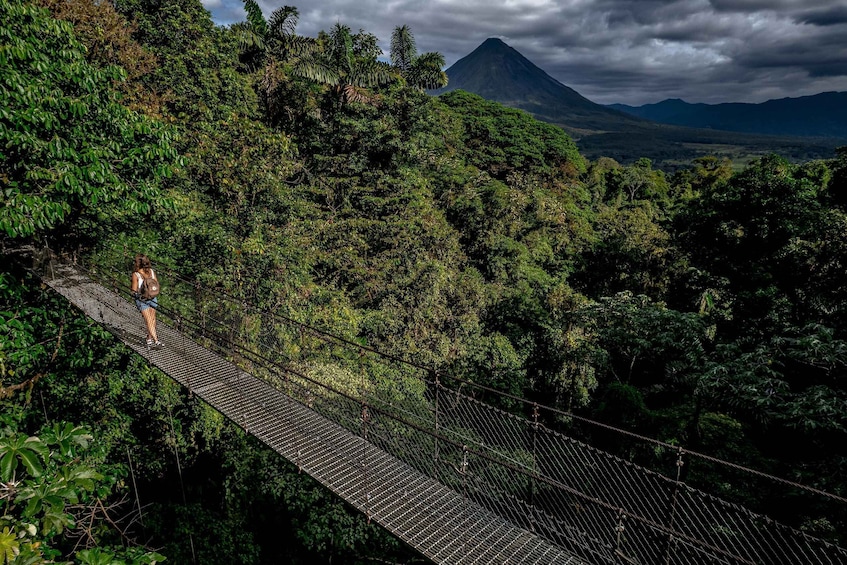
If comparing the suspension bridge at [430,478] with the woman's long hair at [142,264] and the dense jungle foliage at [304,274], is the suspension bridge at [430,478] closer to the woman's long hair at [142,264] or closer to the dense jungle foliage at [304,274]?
the woman's long hair at [142,264]

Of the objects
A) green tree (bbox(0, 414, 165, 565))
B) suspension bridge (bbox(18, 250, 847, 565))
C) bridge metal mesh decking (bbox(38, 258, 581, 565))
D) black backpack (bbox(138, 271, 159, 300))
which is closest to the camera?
green tree (bbox(0, 414, 165, 565))

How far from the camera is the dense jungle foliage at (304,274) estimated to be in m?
4.58

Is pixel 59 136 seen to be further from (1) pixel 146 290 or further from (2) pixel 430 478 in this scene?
(2) pixel 430 478

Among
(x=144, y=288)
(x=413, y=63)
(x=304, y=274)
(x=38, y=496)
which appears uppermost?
(x=413, y=63)

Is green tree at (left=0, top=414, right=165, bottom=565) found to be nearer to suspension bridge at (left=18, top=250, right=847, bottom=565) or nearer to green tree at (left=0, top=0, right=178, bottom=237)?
suspension bridge at (left=18, top=250, right=847, bottom=565)

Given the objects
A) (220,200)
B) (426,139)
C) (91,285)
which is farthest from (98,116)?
(426,139)

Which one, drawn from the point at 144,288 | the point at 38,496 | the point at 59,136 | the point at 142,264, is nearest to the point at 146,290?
the point at 144,288

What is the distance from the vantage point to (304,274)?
10266 mm

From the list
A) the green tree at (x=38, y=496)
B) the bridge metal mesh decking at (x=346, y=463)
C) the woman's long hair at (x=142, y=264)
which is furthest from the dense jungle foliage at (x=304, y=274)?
the bridge metal mesh decking at (x=346, y=463)

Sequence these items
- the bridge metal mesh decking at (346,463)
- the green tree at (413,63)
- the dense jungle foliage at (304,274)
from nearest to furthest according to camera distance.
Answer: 1. the bridge metal mesh decking at (346,463)
2. the dense jungle foliage at (304,274)
3. the green tree at (413,63)

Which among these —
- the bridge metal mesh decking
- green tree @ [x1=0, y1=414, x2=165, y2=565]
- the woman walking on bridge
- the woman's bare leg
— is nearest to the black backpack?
the woman walking on bridge

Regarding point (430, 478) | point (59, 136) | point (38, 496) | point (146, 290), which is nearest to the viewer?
point (38, 496)

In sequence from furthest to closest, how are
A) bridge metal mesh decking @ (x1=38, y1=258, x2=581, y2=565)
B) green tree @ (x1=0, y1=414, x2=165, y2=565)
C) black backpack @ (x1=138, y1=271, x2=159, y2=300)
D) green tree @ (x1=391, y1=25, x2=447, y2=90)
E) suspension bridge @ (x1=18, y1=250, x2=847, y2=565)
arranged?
green tree @ (x1=391, y1=25, x2=447, y2=90) < black backpack @ (x1=138, y1=271, x2=159, y2=300) < bridge metal mesh decking @ (x1=38, y1=258, x2=581, y2=565) < suspension bridge @ (x1=18, y1=250, x2=847, y2=565) < green tree @ (x1=0, y1=414, x2=165, y2=565)

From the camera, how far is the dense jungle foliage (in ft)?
15.0
